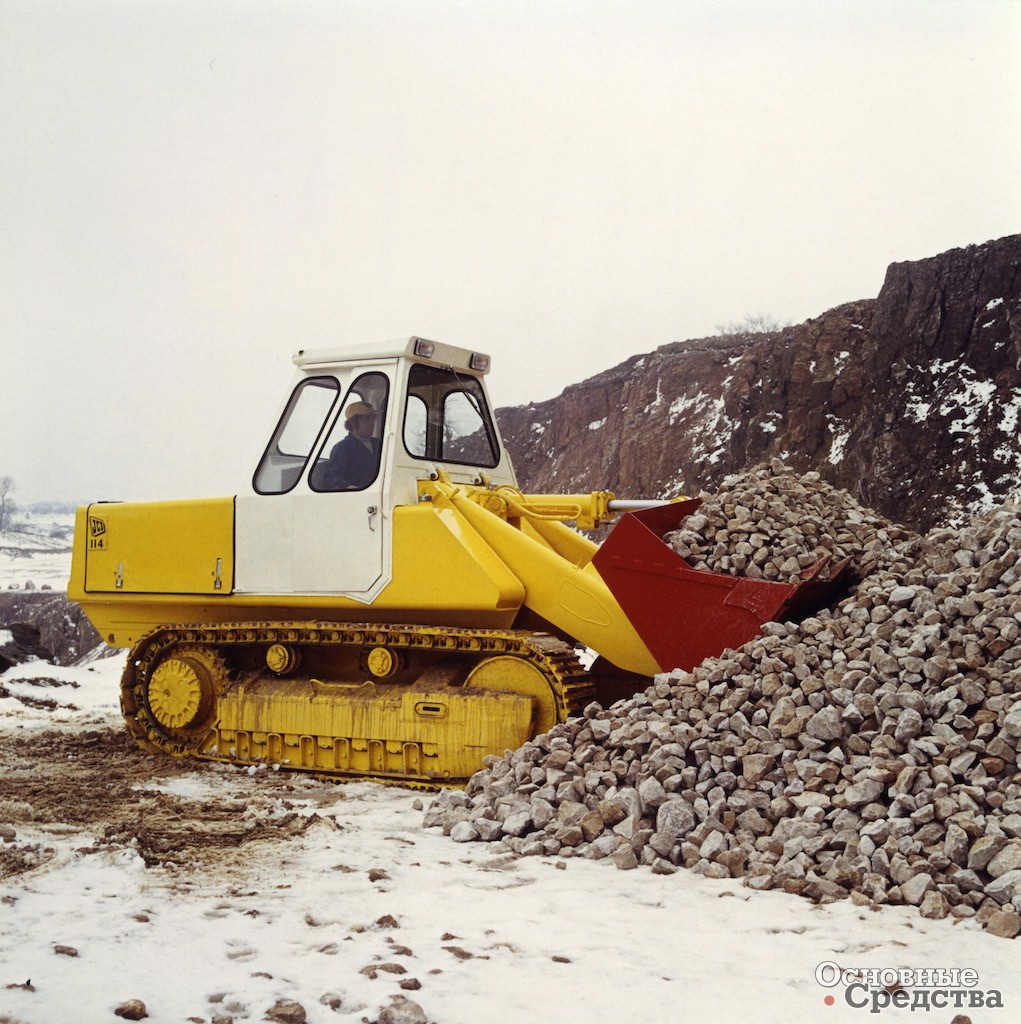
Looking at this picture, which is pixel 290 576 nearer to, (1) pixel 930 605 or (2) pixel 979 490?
(1) pixel 930 605

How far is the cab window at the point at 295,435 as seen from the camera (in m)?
7.77

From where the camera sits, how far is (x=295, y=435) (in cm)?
787

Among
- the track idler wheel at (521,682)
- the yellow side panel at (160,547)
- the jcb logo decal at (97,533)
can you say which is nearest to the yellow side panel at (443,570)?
the track idler wheel at (521,682)

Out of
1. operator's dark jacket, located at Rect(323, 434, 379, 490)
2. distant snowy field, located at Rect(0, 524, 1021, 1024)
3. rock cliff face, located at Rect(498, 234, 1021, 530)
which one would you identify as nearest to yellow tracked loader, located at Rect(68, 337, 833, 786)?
A: operator's dark jacket, located at Rect(323, 434, 379, 490)

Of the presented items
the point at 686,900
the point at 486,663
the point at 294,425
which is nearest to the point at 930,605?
the point at 686,900

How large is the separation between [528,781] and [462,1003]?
95.4 inches

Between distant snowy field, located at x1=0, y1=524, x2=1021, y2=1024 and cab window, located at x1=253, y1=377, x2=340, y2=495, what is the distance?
110 inches

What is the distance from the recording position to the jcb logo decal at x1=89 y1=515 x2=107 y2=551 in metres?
8.55

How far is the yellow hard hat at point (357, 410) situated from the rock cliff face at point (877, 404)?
1274 centimetres

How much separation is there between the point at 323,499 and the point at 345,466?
0.28 metres

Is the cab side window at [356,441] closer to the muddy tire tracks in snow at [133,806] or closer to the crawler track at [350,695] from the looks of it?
the crawler track at [350,695]

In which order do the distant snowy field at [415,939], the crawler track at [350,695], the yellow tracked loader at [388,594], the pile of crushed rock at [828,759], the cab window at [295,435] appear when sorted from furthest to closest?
the cab window at [295,435] → the crawler track at [350,695] → the yellow tracked loader at [388,594] → the pile of crushed rock at [828,759] → the distant snowy field at [415,939]

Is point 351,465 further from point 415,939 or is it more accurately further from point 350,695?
point 415,939

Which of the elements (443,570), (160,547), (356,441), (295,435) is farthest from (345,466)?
(160,547)
